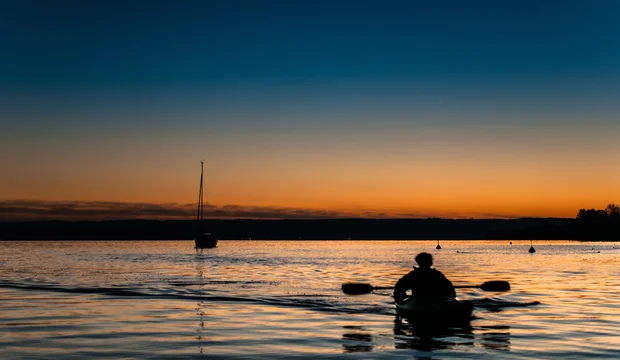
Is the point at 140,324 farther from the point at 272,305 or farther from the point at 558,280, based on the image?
the point at 558,280

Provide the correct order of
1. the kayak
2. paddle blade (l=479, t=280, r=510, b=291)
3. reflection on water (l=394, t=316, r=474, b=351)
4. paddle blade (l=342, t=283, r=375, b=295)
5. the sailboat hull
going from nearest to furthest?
reflection on water (l=394, t=316, r=474, b=351)
the kayak
paddle blade (l=342, t=283, r=375, b=295)
paddle blade (l=479, t=280, r=510, b=291)
the sailboat hull

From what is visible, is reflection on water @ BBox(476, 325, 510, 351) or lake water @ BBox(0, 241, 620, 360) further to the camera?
reflection on water @ BBox(476, 325, 510, 351)

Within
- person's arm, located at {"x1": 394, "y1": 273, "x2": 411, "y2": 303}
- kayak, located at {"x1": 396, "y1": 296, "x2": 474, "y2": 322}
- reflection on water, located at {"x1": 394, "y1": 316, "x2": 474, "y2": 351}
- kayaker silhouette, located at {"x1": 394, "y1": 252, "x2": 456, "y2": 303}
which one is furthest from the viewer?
person's arm, located at {"x1": 394, "y1": 273, "x2": 411, "y2": 303}

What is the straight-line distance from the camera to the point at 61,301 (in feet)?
106

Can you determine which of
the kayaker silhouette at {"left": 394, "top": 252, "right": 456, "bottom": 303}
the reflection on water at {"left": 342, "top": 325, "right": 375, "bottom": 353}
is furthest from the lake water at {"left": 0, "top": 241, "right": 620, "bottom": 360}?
the kayaker silhouette at {"left": 394, "top": 252, "right": 456, "bottom": 303}

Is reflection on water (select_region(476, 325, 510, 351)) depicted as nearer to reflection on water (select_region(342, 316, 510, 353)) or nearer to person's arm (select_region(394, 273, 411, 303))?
reflection on water (select_region(342, 316, 510, 353))

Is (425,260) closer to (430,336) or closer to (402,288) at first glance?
(402,288)

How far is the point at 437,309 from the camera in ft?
79.8

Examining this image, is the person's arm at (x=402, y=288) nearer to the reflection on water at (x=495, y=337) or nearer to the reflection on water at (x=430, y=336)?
the reflection on water at (x=430, y=336)

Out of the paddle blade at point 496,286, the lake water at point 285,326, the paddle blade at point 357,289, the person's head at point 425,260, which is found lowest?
the lake water at point 285,326

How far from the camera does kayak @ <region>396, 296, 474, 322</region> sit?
24.3 m

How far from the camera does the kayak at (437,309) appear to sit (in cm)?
2434

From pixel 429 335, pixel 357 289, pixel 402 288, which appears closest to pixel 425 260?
pixel 402 288

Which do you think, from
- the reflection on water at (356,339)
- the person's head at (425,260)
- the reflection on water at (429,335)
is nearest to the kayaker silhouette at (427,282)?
the person's head at (425,260)
